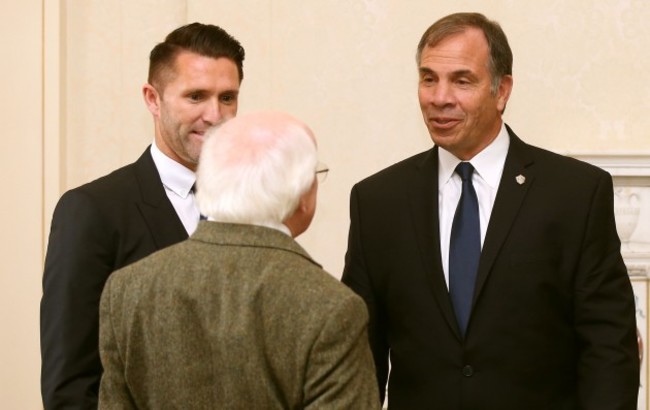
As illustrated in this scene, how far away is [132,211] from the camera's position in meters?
2.71

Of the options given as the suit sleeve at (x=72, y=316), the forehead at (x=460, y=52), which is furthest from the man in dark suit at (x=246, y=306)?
the forehead at (x=460, y=52)

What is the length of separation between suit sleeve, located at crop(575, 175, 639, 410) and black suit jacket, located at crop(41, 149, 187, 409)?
3.58 ft

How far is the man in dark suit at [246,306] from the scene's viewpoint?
2029 millimetres

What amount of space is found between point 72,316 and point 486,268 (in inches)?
43.1

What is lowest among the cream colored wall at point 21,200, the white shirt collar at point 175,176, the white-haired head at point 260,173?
the cream colored wall at point 21,200

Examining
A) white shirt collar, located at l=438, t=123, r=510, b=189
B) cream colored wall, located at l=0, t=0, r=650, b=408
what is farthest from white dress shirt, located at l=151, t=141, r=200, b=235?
cream colored wall, located at l=0, t=0, r=650, b=408

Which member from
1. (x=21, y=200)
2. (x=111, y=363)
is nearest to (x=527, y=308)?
(x=111, y=363)

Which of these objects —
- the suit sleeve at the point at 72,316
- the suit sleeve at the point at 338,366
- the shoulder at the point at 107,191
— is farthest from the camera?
the shoulder at the point at 107,191

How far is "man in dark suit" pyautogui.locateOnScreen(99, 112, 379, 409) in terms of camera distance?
2029mm

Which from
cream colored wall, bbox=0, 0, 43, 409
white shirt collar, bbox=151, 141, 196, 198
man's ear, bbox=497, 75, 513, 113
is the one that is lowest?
cream colored wall, bbox=0, 0, 43, 409

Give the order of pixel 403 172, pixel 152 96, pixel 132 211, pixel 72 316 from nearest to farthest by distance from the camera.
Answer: pixel 72 316 < pixel 132 211 < pixel 152 96 < pixel 403 172

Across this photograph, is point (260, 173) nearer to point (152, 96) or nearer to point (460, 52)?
point (152, 96)

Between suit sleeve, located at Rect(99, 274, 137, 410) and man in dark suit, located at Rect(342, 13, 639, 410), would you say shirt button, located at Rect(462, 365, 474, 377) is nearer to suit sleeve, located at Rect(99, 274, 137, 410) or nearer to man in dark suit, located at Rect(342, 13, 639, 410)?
man in dark suit, located at Rect(342, 13, 639, 410)

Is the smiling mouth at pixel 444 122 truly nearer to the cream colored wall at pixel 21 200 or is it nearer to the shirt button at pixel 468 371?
the shirt button at pixel 468 371
